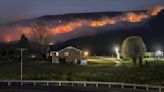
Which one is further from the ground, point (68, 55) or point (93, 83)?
point (68, 55)

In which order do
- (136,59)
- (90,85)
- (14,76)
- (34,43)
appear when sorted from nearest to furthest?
1. (90,85)
2. (14,76)
3. (136,59)
4. (34,43)

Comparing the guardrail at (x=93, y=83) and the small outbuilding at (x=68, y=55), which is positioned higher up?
the small outbuilding at (x=68, y=55)

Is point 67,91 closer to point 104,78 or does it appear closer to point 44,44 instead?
point 104,78

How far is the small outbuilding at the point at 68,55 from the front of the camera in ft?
458

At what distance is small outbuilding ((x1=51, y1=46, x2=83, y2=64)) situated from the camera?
13975 cm

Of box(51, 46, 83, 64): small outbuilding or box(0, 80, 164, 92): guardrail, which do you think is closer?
box(0, 80, 164, 92): guardrail

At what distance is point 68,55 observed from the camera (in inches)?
5556

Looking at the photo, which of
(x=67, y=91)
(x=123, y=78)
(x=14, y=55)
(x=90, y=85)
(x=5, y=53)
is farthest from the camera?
(x=5, y=53)

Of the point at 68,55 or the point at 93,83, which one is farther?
the point at 68,55

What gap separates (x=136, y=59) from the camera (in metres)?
128

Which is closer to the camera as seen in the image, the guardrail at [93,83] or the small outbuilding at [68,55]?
the guardrail at [93,83]

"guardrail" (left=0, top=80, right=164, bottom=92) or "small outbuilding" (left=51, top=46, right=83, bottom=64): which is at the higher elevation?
"small outbuilding" (left=51, top=46, right=83, bottom=64)

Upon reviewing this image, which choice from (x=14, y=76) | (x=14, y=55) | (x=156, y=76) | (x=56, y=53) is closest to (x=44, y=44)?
(x=14, y=55)

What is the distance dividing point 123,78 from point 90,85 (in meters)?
14.8
